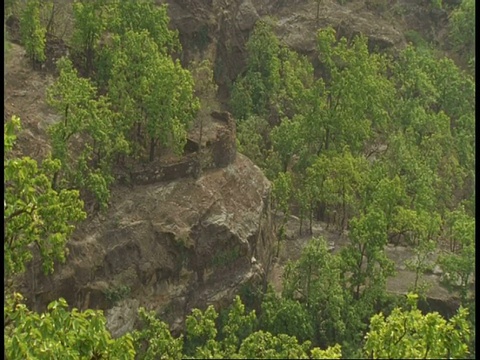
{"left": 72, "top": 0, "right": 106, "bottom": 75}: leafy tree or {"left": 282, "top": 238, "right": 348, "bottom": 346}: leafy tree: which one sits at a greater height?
{"left": 72, "top": 0, "right": 106, "bottom": 75}: leafy tree

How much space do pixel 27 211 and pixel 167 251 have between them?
666 inches

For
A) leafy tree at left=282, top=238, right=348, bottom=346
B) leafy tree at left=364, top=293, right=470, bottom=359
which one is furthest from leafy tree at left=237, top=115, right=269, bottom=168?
leafy tree at left=364, top=293, right=470, bottom=359

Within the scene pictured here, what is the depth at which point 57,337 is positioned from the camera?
472 inches

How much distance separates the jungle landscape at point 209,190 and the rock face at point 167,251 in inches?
3.2

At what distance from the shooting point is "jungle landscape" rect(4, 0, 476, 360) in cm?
2830

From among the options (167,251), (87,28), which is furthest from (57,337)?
(87,28)

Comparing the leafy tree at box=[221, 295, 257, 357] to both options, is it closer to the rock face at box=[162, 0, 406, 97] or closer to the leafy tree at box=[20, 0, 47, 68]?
the leafy tree at box=[20, 0, 47, 68]

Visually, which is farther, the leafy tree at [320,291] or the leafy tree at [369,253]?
the leafy tree at [369,253]

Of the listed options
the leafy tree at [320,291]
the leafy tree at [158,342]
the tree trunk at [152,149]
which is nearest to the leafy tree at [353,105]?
the tree trunk at [152,149]

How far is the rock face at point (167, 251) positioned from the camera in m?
29.1

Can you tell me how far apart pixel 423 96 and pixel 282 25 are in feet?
49.9

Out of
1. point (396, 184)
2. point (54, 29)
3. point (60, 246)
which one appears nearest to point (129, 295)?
point (60, 246)

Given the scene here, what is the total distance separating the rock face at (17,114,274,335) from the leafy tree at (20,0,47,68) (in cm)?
950

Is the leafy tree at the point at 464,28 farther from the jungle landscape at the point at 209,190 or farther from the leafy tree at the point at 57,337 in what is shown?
the leafy tree at the point at 57,337
